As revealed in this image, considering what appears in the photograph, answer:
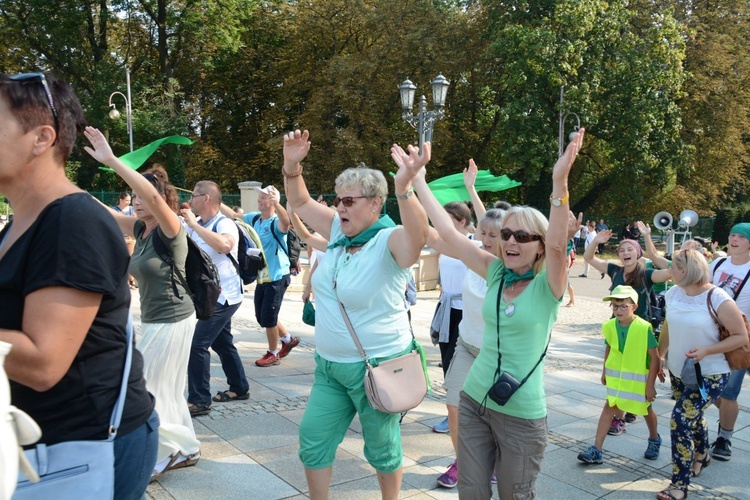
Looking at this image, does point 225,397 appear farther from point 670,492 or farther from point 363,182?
point 670,492

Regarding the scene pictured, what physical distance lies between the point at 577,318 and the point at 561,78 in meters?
18.3

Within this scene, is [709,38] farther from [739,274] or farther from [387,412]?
[387,412]

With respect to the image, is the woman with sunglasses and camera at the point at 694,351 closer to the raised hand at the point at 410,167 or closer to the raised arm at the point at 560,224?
the raised arm at the point at 560,224

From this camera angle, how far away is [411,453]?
4.68 meters

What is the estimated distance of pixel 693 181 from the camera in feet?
111

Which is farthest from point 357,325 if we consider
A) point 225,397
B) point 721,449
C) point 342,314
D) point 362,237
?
point 721,449

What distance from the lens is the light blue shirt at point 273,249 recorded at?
283 inches

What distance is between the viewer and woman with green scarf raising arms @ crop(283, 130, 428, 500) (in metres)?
3.16

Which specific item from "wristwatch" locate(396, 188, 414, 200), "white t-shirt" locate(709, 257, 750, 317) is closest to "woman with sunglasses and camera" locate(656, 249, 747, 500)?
"white t-shirt" locate(709, 257, 750, 317)

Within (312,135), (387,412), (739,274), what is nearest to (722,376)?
(739,274)

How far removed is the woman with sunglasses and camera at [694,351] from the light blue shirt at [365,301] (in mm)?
2231

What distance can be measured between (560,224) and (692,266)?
2.29 m

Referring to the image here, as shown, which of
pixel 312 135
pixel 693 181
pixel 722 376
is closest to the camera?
pixel 722 376

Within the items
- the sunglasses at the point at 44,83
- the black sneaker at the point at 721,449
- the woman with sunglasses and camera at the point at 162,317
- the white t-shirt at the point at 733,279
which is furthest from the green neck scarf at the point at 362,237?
the white t-shirt at the point at 733,279
